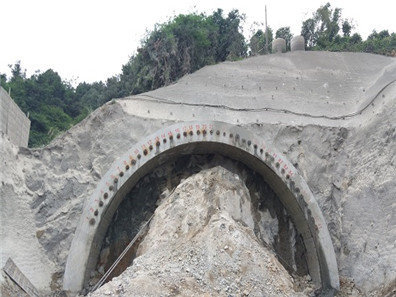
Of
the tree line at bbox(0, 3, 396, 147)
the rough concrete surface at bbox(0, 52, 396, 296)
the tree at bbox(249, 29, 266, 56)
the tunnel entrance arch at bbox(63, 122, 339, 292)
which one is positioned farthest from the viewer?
the tree at bbox(249, 29, 266, 56)

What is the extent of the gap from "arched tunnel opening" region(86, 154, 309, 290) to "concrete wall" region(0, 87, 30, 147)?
3039 mm

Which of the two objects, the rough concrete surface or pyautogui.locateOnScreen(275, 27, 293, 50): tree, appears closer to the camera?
the rough concrete surface

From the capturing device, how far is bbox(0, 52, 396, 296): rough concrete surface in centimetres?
995

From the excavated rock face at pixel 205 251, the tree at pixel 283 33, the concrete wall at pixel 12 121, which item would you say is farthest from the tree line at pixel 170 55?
the excavated rock face at pixel 205 251

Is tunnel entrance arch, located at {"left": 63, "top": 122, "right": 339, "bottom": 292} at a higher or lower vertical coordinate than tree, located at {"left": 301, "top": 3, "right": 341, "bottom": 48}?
lower

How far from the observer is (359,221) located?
10.7 metres

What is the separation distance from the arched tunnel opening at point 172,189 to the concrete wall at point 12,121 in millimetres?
3039

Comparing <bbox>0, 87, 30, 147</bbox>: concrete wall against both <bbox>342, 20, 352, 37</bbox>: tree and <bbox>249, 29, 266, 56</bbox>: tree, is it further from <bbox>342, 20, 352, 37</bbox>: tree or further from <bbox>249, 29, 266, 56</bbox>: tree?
<bbox>342, 20, 352, 37</bbox>: tree

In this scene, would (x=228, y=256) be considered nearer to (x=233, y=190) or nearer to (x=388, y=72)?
(x=233, y=190)

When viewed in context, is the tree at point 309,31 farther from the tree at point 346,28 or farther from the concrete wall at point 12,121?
the concrete wall at point 12,121

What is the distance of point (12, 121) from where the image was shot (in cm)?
1145

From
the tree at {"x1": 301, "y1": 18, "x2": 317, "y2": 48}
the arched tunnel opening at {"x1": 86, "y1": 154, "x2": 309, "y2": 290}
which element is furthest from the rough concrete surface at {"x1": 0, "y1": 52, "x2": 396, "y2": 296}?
the tree at {"x1": 301, "y1": 18, "x2": 317, "y2": 48}

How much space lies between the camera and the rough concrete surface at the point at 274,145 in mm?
9945

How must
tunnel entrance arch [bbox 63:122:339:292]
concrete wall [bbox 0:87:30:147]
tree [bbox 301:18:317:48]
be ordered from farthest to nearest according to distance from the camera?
tree [bbox 301:18:317:48] → concrete wall [bbox 0:87:30:147] → tunnel entrance arch [bbox 63:122:339:292]
